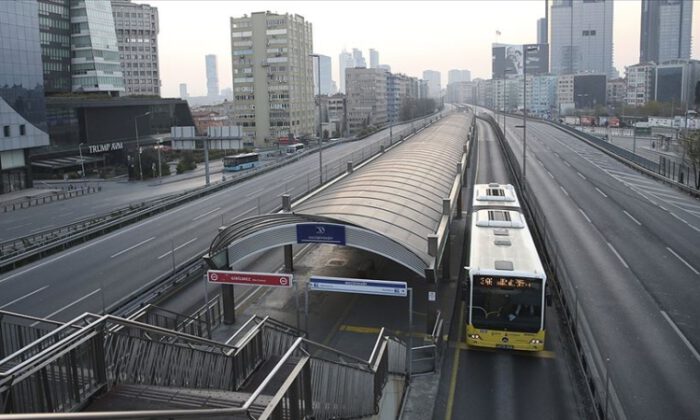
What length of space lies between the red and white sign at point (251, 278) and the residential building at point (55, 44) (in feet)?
264

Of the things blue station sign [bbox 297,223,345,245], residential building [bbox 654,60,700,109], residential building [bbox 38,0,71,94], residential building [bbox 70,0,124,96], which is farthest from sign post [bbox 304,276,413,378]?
residential building [bbox 654,60,700,109]

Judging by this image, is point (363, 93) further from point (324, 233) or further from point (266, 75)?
point (324, 233)

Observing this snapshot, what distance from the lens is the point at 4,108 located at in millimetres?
52312

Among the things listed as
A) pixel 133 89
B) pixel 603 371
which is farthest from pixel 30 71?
pixel 133 89

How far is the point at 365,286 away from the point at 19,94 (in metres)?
50.1

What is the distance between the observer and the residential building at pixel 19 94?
5297cm

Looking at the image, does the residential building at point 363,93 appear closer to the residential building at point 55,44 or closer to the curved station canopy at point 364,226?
the residential building at point 55,44

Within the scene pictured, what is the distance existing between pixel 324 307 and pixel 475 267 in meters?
6.25

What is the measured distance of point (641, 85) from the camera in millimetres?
181875

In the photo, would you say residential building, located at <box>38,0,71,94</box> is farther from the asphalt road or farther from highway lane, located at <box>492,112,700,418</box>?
the asphalt road

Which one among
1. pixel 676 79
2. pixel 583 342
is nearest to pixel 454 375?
pixel 583 342

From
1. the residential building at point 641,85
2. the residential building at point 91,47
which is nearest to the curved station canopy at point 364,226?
the residential building at point 91,47

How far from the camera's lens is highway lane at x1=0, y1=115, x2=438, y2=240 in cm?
4004

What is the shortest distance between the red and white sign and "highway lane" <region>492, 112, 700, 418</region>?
28.9 feet
